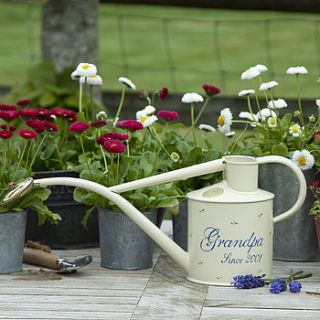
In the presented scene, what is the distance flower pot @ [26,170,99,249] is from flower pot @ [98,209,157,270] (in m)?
0.19

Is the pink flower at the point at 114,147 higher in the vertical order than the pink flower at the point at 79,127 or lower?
lower

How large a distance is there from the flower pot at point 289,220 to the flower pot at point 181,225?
0.64 ft

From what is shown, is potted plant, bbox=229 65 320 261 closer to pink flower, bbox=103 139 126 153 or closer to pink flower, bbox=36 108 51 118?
pink flower, bbox=103 139 126 153

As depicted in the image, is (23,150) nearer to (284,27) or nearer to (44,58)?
(44,58)

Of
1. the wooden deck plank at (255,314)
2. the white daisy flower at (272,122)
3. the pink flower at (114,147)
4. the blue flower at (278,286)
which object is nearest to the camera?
the wooden deck plank at (255,314)

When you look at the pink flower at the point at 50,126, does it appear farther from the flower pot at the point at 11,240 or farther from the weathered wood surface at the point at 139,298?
the weathered wood surface at the point at 139,298

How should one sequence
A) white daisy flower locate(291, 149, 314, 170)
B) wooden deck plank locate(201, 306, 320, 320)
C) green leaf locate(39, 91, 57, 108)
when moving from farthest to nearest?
green leaf locate(39, 91, 57, 108), white daisy flower locate(291, 149, 314, 170), wooden deck plank locate(201, 306, 320, 320)

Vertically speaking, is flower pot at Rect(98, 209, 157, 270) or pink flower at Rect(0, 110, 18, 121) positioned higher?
pink flower at Rect(0, 110, 18, 121)

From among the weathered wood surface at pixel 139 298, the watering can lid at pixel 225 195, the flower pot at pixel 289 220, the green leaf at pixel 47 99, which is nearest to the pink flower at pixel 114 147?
the watering can lid at pixel 225 195

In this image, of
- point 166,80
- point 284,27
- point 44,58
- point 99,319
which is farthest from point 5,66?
point 99,319

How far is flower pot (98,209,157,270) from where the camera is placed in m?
2.52

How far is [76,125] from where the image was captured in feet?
8.34

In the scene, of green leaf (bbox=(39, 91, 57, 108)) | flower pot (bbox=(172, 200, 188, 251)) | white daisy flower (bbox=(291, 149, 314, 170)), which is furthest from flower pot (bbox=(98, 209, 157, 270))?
green leaf (bbox=(39, 91, 57, 108))

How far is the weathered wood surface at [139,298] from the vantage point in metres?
2.14
